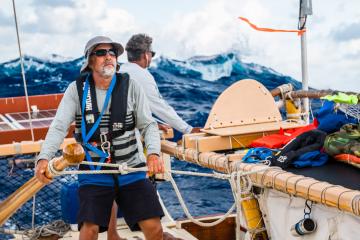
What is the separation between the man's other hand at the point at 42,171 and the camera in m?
3.42

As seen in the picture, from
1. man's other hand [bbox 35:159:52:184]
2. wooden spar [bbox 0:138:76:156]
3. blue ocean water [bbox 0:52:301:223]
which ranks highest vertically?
man's other hand [bbox 35:159:52:184]

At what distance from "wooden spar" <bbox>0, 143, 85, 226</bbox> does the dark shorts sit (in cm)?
71

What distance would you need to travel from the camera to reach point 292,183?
3635mm

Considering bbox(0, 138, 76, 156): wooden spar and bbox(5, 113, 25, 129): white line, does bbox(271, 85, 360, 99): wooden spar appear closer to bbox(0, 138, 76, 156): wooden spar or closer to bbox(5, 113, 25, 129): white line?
bbox(0, 138, 76, 156): wooden spar

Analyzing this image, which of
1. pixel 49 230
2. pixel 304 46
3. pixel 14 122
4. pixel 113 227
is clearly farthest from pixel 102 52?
pixel 304 46

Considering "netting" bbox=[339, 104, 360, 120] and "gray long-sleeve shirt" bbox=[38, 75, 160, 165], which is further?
"netting" bbox=[339, 104, 360, 120]

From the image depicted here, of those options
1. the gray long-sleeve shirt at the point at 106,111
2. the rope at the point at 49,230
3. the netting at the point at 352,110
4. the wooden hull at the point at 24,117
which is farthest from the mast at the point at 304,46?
the gray long-sleeve shirt at the point at 106,111

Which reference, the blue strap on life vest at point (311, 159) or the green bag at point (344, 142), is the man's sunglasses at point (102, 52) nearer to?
the blue strap on life vest at point (311, 159)

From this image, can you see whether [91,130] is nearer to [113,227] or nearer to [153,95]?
[113,227]

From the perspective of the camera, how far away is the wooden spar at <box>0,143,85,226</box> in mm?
3113

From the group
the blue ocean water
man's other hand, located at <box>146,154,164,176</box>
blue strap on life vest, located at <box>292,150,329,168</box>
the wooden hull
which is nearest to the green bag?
blue strap on life vest, located at <box>292,150,329,168</box>

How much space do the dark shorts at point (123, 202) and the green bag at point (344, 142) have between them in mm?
1120

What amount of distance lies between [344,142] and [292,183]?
0.48m

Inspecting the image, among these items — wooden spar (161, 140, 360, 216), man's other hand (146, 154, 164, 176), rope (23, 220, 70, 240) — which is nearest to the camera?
wooden spar (161, 140, 360, 216)
